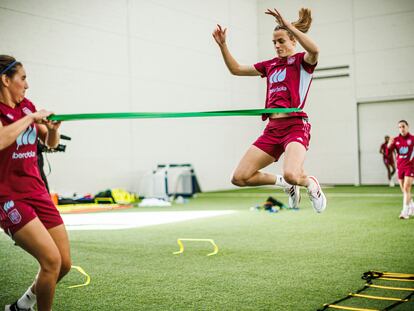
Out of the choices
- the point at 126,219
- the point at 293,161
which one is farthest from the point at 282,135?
the point at 126,219

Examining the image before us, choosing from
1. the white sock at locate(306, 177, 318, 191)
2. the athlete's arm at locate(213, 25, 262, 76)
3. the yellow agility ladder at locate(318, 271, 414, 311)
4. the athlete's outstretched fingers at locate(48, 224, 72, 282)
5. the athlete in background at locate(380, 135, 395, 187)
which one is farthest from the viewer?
the athlete in background at locate(380, 135, 395, 187)

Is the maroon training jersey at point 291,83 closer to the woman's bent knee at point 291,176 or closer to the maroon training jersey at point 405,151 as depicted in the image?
the woman's bent knee at point 291,176

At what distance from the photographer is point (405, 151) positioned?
380 inches

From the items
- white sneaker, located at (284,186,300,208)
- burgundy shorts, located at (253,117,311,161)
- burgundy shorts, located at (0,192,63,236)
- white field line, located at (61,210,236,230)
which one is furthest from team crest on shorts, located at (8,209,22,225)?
white field line, located at (61,210,236,230)

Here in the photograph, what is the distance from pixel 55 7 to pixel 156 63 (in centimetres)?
404

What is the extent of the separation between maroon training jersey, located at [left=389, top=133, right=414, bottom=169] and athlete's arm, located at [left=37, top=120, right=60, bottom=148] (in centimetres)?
755

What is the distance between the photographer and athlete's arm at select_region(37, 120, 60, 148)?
3.55 meters

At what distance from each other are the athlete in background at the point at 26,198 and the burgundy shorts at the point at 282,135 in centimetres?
224

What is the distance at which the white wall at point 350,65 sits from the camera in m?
19.1

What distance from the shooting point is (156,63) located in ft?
56.5

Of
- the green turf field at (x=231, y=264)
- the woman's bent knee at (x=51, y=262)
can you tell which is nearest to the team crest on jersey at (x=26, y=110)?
the woman's bent knee at (x=51, y=262)

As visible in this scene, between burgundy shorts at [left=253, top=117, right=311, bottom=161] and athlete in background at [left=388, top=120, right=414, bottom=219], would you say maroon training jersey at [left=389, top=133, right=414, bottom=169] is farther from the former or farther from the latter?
burgundy shorts at [left=253, top=117, right=311, bottom=161]

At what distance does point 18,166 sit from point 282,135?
259 centimetres

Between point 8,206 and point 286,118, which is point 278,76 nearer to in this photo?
point 286,118
